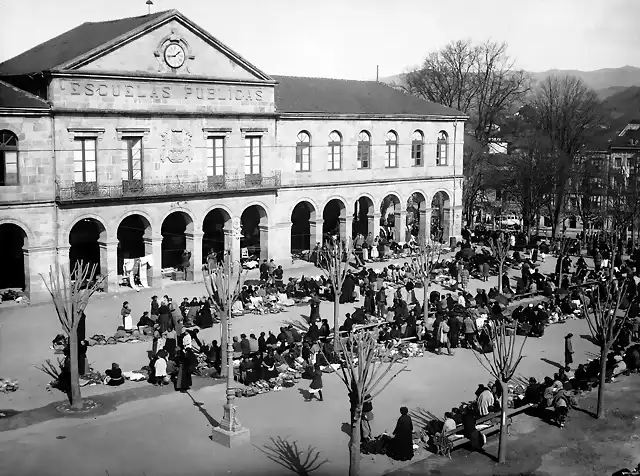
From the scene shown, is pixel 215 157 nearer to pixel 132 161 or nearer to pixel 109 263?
pixel 132 161

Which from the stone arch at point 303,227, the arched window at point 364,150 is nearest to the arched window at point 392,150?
the arched window at point 364,150

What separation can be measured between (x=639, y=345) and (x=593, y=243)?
2337cm

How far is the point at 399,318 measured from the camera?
32312 millimetres

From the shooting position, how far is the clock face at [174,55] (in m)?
40.0

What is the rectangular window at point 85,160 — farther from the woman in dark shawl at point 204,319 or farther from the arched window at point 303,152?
the arched window at point 303,152

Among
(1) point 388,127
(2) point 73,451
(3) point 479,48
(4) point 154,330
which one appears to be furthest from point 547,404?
(3) point 479,48

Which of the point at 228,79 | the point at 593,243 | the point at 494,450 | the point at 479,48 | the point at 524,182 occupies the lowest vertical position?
the point at 494,450

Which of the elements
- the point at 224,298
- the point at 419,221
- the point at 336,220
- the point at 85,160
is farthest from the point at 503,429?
the point at 419,221

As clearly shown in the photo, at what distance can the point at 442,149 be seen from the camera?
5541 centimetres

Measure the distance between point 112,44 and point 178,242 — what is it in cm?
1218

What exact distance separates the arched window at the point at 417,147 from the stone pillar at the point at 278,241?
11394 millimetres

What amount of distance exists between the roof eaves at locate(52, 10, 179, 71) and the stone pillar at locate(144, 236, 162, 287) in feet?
29.0

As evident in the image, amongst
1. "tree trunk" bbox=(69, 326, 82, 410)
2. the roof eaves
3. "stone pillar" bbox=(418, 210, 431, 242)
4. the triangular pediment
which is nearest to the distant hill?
"stone pillar" bbox=(418, 210, 431, 242)

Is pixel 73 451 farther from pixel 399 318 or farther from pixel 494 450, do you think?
pixel 399 318
